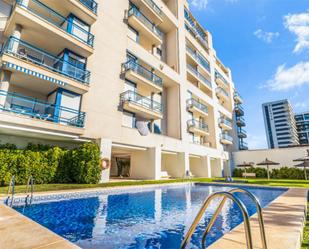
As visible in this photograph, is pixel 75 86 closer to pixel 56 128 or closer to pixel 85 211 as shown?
pixel 56 128

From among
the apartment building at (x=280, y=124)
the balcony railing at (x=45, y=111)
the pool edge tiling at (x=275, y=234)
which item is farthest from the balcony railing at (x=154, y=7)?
the apartment building at (x=280, y=124)

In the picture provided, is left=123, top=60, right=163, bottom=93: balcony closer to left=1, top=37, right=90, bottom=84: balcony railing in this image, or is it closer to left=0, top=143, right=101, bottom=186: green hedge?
left=1, top=37, right=90, bottom=84: balcony railing

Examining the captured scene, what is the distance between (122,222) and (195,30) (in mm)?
35870

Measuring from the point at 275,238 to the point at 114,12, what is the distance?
868 inches

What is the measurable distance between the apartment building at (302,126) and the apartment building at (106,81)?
404 feet

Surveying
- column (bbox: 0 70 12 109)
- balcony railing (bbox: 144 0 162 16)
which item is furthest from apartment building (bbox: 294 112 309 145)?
column (bbox: 0 70 12 109)

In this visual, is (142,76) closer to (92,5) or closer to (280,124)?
(92,5)

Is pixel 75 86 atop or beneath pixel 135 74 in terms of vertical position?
beneath

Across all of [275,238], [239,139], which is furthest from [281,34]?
[239,139]

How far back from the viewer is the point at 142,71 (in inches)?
863

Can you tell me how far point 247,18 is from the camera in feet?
54.3

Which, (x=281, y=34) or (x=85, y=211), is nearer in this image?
(x=85, y=211)

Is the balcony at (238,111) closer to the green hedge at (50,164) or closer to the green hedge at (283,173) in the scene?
the green hedge at (283,173)

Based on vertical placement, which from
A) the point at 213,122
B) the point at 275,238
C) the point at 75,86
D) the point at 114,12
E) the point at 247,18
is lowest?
the point at 275,238
